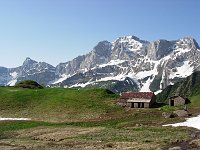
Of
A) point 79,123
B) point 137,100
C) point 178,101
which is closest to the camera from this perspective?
point 79,123

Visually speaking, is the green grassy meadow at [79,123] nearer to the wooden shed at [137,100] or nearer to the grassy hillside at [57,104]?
the grassy hillside at [57,104]

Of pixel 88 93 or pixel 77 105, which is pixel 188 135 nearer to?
pixel 77 105

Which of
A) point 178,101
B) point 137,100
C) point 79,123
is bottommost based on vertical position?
point 79,123

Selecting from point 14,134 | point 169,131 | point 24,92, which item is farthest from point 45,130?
point 24,92

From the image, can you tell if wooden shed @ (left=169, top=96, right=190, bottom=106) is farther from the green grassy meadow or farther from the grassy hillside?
the green grassy meadow

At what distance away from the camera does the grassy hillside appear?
100875 mm

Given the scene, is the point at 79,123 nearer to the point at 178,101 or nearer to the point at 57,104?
the point at 57,104

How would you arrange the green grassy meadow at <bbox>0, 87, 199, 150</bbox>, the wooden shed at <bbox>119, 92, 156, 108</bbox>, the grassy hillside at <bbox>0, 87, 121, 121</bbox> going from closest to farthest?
the green grassy meadow at <bbox>0, 87, 199, 150</bbox> < the grassy hillside at <bbox>0, 87, 121, 121</bbox> < the wooden shed at <bbox>119, 92, 156, 108</bbox>

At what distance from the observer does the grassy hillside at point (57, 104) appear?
331 feet

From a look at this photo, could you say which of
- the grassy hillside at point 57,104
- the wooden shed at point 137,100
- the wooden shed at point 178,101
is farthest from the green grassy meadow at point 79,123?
the wooden shed at point 178,101

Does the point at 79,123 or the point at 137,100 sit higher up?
the point at 137,100

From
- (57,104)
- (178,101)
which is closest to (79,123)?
(57,104)

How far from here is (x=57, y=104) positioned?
364 ft

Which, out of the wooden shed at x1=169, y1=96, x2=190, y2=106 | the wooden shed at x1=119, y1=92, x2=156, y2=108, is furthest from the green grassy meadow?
the wooden shed at x1=169, y1=96, x2=190, y2=106
